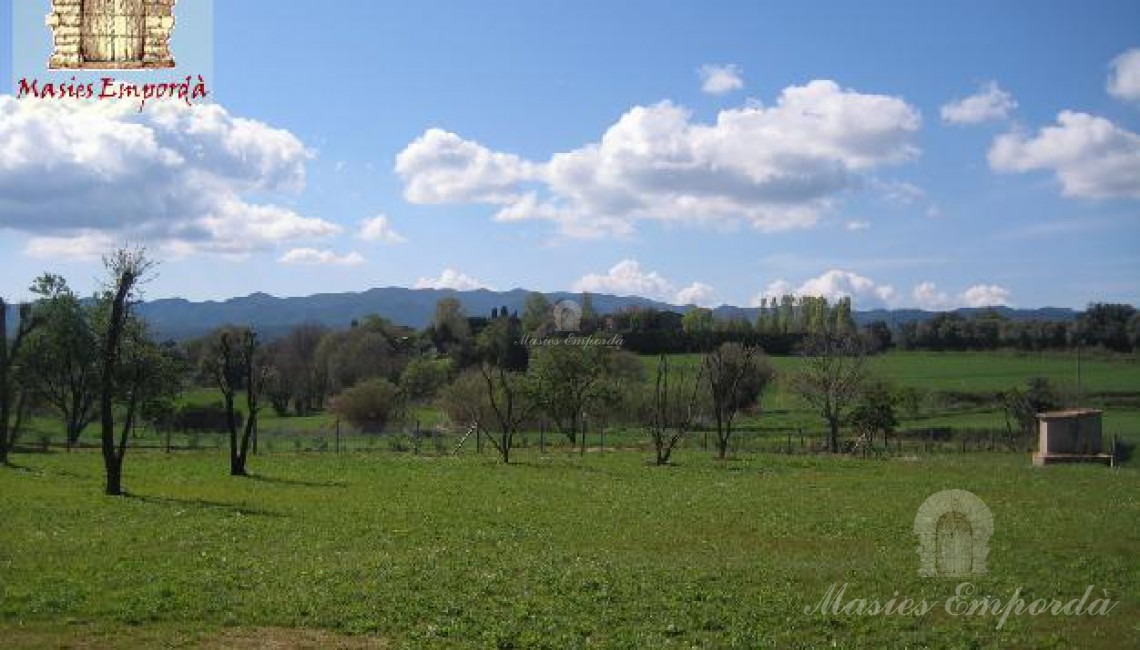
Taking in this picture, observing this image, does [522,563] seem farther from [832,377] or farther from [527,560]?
[832,377]

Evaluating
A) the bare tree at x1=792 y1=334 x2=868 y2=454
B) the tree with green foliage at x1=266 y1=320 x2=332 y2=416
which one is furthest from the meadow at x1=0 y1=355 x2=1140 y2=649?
the tree with green foliage at x1=266 y1=320 x2=332 y2=416

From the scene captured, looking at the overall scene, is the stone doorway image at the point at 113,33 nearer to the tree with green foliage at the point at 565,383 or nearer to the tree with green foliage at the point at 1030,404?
the tree with green foliage at the point at 565,383

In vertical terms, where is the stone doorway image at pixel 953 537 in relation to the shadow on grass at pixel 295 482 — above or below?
above

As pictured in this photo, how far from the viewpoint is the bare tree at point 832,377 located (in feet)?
207

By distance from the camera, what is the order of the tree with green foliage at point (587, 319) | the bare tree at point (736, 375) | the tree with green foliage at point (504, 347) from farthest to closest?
1. the tree with green foliage at point (587, 319)
2. the tree with green foliage at point (504, 347)
3. the bare tree at point (736, 375)

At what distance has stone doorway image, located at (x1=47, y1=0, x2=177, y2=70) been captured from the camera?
16.6 meters

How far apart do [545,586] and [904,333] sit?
119m

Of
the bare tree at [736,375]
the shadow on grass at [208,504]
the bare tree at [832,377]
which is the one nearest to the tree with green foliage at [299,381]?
the bare tree at [736,375]

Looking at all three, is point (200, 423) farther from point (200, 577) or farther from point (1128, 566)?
point (1128, 566)

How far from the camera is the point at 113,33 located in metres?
17.0

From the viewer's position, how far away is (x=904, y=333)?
125 metres

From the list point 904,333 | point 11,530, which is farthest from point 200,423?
point 904,333

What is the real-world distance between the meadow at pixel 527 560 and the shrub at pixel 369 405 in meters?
41.8

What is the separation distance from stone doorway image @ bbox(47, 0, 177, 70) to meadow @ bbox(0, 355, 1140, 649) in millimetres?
8247
